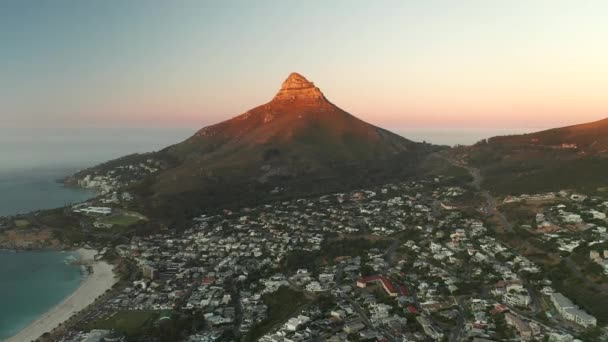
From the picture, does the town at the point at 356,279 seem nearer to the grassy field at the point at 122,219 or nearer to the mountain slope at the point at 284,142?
the grassy field at the point at 122,219

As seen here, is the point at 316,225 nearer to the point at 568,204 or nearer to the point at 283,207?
the point at 283,207

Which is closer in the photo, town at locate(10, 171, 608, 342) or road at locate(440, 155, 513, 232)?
town at locate(10, 171, 608, 342)

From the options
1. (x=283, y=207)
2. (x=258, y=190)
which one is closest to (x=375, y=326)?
(x=283, y=207)

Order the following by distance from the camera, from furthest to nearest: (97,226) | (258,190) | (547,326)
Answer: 1. (258,190)
2. (97,226)
3. (547,326)

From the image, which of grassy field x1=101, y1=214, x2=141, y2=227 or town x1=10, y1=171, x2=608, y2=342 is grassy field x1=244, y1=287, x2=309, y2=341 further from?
grassy field x1=101, y1=214, x2=141, y2=227

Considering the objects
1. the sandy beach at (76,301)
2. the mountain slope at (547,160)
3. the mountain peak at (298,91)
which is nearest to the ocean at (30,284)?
the sandy beach at (76,301)

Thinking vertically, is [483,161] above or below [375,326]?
above

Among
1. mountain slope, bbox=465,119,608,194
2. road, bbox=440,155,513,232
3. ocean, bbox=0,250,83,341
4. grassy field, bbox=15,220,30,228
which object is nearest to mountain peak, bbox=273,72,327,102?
mountain slope, bbox=465,119,608,194
